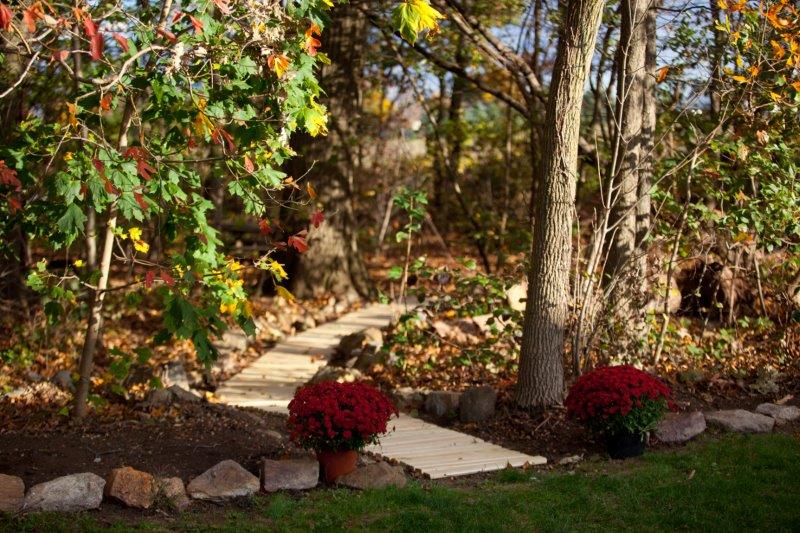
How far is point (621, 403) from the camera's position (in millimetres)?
6066

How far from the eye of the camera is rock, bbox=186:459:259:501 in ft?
16.7

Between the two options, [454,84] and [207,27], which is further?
[454,84]

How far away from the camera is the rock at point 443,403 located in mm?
7723

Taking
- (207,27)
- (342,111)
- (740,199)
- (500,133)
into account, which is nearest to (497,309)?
(740,199)

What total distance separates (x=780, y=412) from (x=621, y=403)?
2.06 metres

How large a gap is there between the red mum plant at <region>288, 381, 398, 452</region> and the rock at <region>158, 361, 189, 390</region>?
146 inches

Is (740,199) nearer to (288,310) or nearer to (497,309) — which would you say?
(497,309)

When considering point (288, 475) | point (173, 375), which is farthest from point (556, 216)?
point (173, 375)

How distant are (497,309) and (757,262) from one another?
3.17m

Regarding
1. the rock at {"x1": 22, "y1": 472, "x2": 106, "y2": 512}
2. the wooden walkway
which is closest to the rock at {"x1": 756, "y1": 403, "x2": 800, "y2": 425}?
the wooden walkway

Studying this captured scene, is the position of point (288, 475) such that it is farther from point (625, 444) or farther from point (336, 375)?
point (336, 375)

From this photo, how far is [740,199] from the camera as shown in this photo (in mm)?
8328

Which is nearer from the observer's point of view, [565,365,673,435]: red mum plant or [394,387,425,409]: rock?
[565,365,673,435]: red mum plant

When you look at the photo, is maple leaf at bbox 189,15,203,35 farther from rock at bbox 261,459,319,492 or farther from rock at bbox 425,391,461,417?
rock at bbox 425,391,461,417
